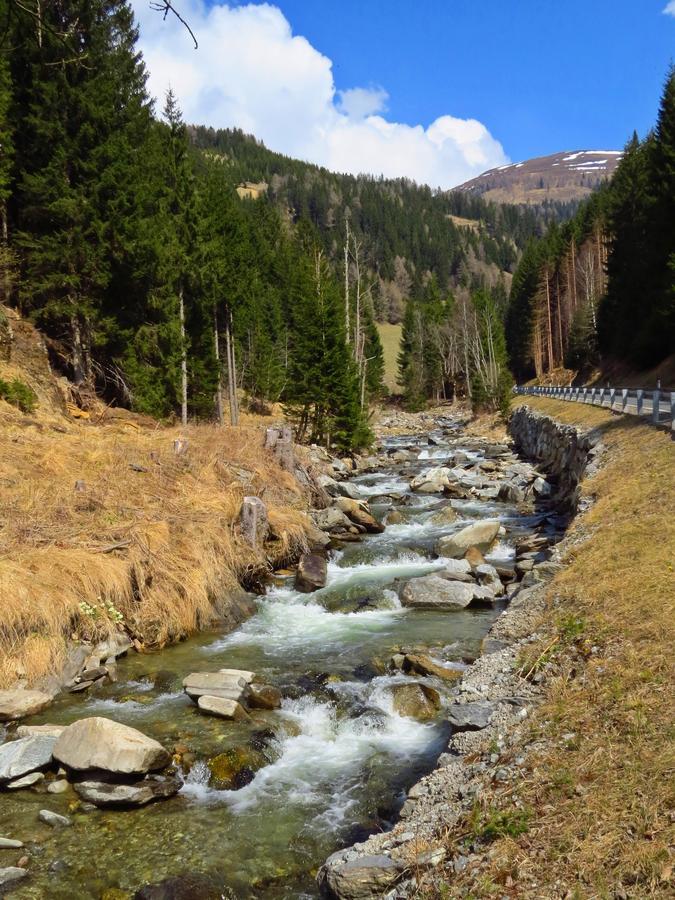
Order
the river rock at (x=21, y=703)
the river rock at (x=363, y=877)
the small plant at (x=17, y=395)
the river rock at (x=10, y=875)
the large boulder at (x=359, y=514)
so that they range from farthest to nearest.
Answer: the large boulder at (x=359, y=514) → the small plant at (x=17, y=395) → the river rock at (x=21, y=703) → the river rock at (x=10, y=875) → the river rock at (x=363, y=877)

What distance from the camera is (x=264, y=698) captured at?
716cm

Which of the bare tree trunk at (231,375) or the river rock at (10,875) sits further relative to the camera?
the bare tree trunk at (231,375)

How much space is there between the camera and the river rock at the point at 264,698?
281 inches

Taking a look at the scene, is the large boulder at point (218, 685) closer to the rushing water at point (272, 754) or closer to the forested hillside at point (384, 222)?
the rushing water at point (272, 754)

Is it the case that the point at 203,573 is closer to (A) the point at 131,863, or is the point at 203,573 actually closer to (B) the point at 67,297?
Result: (A) the point at 131,863

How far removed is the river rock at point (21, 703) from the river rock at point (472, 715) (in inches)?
183

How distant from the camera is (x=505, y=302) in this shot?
125 meters

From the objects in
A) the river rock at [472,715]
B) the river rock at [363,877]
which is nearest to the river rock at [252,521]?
the river rock at [472,715]

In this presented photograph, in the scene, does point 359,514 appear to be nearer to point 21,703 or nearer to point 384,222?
point 21,703

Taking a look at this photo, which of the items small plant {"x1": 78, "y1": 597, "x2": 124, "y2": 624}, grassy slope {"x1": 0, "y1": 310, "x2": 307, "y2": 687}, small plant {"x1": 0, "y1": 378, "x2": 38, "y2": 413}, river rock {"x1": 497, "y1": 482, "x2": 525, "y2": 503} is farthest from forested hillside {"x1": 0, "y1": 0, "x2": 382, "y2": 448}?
small plant {"x1": 78, "y1": 597, "x2": 124, "y2": 624}

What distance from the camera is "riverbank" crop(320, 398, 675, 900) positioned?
127 inches

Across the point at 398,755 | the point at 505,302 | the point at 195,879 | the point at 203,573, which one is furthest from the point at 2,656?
the point at 505,302

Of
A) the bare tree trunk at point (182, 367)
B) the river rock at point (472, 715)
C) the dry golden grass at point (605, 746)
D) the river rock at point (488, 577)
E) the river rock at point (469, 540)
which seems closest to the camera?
the dry golden grass at point (605, 746)

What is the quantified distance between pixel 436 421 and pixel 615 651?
55.1m
